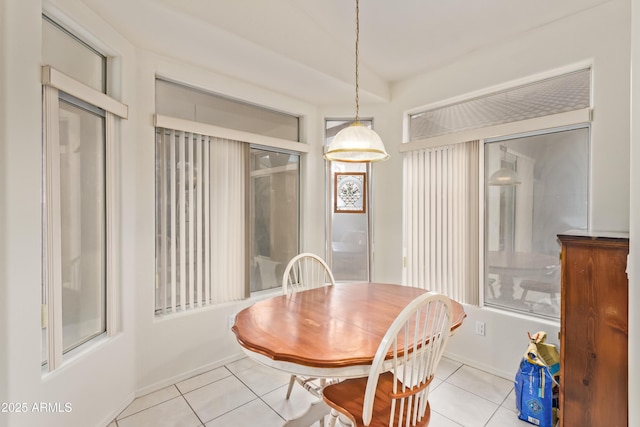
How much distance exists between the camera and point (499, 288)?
2.75 m

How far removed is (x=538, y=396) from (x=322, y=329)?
5.09ft

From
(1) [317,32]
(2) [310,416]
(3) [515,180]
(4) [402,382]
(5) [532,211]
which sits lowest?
(2) [310,416]

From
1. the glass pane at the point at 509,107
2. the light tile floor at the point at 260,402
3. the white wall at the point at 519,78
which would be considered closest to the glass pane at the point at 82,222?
the light tile floor at the point at 260,402

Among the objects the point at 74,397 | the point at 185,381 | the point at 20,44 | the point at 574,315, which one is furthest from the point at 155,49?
the point at 574,315

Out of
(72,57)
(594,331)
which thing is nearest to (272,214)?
(72,57)

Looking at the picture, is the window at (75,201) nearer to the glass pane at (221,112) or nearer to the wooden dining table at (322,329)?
the glass pane at (221,112)

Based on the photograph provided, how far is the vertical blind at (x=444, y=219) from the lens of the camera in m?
2.84

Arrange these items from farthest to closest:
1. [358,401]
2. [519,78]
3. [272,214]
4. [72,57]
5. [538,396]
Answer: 1. [272,214]
2. [519,78]
3. [538,396]
4. [72,57]
5. [358,401]

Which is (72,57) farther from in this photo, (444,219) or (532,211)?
(532,211)

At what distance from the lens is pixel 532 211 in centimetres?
257

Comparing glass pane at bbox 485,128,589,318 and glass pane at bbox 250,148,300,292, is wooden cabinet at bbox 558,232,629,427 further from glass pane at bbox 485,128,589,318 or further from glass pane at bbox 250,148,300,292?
glass pane at bbox 250,148,300,292

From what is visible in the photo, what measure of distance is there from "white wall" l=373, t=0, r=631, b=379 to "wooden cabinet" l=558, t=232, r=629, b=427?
24.8 inches

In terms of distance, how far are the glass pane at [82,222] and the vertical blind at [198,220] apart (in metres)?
0.43

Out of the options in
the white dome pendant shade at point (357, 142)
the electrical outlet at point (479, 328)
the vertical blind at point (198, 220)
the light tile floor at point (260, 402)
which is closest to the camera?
the white dome pendant shade at point (357, 142)
